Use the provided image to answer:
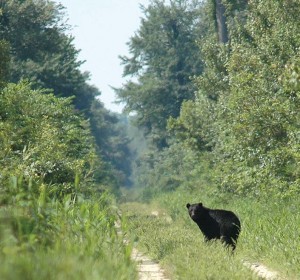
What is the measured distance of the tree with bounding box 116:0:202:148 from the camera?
69562 millimetres

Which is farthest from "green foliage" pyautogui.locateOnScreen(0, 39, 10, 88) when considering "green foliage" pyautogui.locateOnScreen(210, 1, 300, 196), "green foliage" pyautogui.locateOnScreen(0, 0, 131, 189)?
"green foliage" pyautogui.locateOnScreen(0, 0, 131, 189)

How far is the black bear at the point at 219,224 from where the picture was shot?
15.8 m

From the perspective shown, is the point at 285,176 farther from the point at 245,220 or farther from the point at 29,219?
the point at 29,219

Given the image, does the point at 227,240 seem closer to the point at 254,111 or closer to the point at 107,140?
the point at 254,111

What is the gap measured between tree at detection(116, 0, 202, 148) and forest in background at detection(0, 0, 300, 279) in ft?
0.35

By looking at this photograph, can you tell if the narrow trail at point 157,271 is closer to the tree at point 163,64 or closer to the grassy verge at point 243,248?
the grassy verge at point 243,248

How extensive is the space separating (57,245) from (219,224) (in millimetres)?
6927

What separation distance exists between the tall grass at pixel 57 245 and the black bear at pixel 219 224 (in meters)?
3.83

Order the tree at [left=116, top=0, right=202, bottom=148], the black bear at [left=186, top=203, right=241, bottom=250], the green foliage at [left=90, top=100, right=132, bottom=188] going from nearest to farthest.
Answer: the black bear at [left=186, top=203, right=241, bottom=250]
the tree at [left=116, top=0, right=202, bottom=148]
the green foliage at [left=90, top=100, right=132, bottom=188]

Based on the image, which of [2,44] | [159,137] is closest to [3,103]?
[2,44]

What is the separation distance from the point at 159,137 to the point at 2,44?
4754 centimetres

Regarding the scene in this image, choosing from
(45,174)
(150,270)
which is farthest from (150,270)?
(45,174)

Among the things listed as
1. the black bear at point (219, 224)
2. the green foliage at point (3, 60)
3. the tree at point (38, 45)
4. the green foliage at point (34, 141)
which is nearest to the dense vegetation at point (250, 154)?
the black bear at point (219, 224)

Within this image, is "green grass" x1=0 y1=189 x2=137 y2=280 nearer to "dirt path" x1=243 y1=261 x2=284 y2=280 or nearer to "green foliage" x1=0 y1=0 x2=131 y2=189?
"dirt path" x1=243 y1=261 x2=284 y2=280
